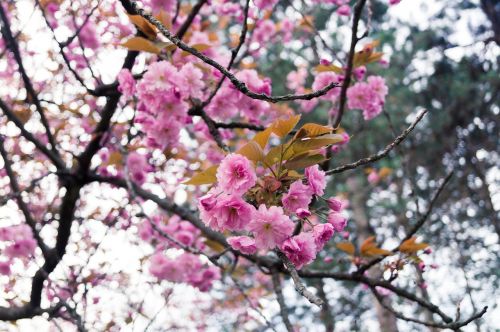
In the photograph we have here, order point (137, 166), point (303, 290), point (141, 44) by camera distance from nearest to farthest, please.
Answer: point (303, 290)
point (141, 44)
point (137, 166)

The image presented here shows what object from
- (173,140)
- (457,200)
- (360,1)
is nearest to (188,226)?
(173,140)

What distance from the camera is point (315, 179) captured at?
47.2 inches

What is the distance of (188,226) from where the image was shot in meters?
3.19

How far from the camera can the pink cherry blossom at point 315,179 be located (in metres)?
1.18

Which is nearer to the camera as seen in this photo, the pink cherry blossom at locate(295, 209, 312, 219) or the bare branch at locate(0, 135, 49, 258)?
the pink cherry blossom at locate(295, 209, 312, 219)

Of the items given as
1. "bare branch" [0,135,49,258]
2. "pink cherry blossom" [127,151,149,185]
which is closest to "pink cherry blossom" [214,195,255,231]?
"bare branch" [0,135,49,258]

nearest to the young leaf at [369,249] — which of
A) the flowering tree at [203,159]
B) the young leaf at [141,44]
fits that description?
the flowering tree at [203,159]

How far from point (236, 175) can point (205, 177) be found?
0.14 metres

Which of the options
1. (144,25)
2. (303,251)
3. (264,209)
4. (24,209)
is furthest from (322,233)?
(24,209)

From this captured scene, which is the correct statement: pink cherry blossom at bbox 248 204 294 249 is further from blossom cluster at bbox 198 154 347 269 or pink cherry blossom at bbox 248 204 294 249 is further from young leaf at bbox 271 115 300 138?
young leaf at bbox 271 115 300 138

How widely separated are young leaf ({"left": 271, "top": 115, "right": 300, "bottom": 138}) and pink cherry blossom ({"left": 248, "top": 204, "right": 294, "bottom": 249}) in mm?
206

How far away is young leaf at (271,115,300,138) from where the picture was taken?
3.88 feet

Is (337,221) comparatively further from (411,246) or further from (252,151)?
(411,246)

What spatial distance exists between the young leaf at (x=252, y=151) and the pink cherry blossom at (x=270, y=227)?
0.44ft
